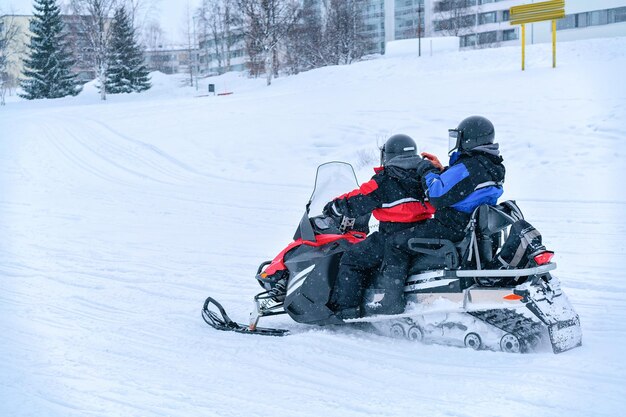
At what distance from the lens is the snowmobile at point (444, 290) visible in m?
4.06

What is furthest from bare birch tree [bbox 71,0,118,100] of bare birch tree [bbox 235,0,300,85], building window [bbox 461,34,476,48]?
building window [bbox 461,34,476,48]

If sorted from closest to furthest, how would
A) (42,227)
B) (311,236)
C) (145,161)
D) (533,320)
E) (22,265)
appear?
1. (533,320)
2. (311,236)
3. (22,265)
4. (42,227)
5. (145,161)

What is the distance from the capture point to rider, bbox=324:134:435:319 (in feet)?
14.8

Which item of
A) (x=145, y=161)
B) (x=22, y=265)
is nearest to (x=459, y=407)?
(x=22, y=265)

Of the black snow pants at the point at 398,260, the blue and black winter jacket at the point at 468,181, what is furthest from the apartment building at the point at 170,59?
the blue and black winter jacket at the point at 468,181

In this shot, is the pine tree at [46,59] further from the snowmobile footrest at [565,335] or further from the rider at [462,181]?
the snowmobile footrest at [565,335]

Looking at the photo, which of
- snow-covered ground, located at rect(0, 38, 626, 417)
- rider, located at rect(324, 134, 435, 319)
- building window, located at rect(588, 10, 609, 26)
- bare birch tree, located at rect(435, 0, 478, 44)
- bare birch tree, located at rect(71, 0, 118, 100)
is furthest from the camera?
bare birch tree, located at rect(435, 0, 478, 44)

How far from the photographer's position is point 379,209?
464cm

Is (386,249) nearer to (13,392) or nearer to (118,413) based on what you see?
(118,413)

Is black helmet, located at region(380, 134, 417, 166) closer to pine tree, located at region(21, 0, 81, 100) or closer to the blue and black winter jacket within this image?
the blue and black winter jacket

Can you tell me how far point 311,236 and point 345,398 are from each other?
163 cm

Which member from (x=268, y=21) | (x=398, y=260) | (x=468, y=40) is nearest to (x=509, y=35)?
(x=468, y=40)

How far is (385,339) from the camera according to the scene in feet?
15.3

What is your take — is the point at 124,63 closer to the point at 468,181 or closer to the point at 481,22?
the point at 481,22
